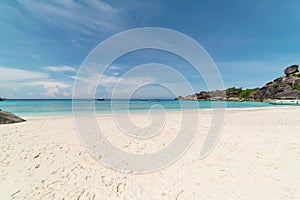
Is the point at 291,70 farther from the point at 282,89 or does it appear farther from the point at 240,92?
the point at 240,92

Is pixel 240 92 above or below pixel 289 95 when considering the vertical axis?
above

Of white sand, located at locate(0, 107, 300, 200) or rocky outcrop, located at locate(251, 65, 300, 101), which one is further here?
rocky outcrop, located at locate(251, 65, 300, 101)

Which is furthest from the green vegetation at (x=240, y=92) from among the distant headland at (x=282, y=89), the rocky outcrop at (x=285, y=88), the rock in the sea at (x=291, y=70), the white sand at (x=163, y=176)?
the white sand at (x=163, y=176)

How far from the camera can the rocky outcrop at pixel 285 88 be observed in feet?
221

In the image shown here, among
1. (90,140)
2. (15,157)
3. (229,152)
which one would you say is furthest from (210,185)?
(15,157)

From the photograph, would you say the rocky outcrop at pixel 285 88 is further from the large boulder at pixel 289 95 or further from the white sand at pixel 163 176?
the white sand at pixel 163 176

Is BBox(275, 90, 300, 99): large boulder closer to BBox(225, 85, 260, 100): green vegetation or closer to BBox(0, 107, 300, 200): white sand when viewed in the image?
BBox(225, 85, 260, 100): green vegetation

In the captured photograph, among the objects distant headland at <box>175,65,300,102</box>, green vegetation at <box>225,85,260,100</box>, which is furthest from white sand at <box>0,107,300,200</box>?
green vegetation at <box>225,85,260,100</box>

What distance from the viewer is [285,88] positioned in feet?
236

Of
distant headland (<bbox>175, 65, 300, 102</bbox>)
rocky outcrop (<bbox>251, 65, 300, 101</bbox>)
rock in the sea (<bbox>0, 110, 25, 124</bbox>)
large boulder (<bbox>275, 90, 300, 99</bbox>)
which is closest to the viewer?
rock in the sea (<bbox>0, 110, 25, 124</bbox>)

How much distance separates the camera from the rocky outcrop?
67.4 meters

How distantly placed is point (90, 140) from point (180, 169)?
4.55 meters

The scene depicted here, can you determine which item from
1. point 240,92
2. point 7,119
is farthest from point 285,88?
point 7,119

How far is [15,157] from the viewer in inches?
179
